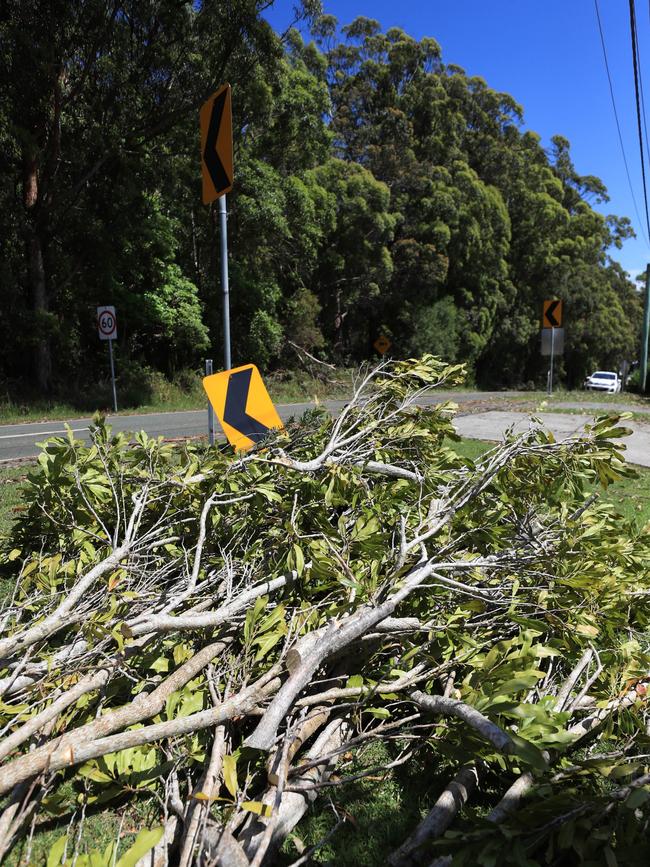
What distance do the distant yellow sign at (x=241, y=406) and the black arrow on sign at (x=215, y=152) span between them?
1.18 meters

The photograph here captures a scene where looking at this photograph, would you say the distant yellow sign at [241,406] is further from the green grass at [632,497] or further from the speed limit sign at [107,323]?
the speed limit sign at [107,323]

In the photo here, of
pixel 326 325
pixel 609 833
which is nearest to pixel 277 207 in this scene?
pixel 326 325

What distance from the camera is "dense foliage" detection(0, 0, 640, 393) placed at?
14.1 metres

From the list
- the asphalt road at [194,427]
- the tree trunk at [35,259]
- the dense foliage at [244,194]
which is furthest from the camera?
the tree trunk at [35,259]

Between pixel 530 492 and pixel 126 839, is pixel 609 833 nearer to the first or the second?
pixel 126 839

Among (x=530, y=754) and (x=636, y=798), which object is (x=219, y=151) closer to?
(x=530, y=754)

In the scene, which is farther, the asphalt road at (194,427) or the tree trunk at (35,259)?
the tree trunk at (35,259)

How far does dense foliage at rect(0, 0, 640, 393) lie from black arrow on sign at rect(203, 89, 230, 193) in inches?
457

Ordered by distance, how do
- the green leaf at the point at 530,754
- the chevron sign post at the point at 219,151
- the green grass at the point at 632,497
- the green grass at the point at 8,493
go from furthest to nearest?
the green grass at the point at 632,497
the green grass at the point at 8,493
the chevron sign post at the point at 219,151
the green leaf at the point at 530,754

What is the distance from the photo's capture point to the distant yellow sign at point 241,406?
3.88m

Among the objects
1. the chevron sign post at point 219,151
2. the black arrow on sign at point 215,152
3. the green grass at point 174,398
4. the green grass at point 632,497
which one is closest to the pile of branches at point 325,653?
the chevron sign post at point 219,151

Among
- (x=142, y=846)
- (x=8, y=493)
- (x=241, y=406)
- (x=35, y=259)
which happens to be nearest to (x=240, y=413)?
(x=241, y=406)

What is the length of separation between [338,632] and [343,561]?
0.45 m

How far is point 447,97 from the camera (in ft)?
97.7
